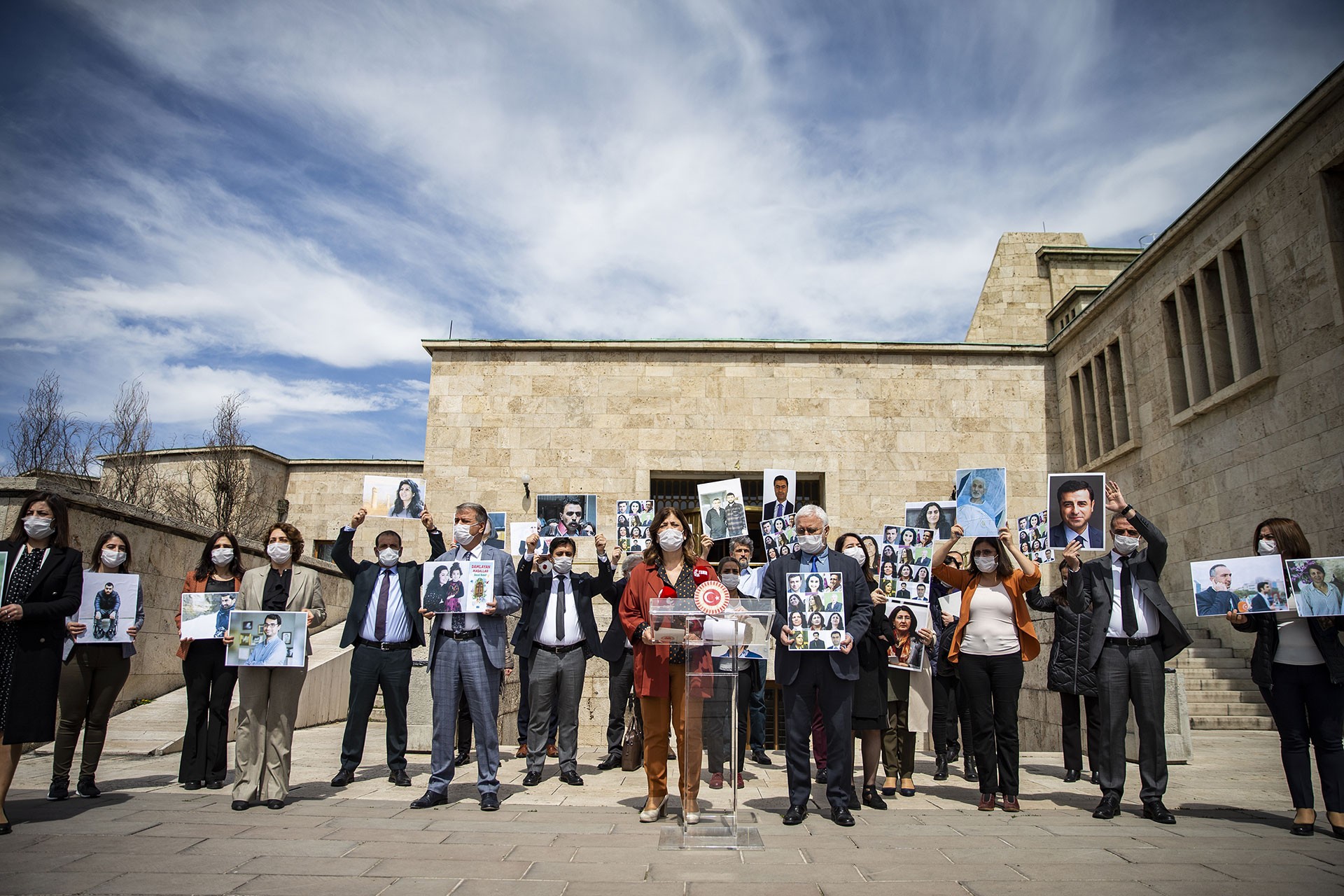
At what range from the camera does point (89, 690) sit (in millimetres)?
6613

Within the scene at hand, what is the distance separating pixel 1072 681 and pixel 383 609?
6.11 meters

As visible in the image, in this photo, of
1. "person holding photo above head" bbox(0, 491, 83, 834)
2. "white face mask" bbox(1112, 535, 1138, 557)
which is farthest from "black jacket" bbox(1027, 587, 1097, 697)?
"person holding photo above head" bbox(0, 491, 83, 834)

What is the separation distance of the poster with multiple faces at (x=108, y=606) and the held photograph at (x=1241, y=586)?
8050mm

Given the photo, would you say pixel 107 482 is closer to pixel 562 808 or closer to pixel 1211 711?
pixel 562 808

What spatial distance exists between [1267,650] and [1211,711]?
23.2 ft

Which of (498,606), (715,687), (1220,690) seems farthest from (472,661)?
(1220,690)

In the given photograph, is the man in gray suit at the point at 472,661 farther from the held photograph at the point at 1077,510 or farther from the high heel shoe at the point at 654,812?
the held photograph at the point at 1077,510

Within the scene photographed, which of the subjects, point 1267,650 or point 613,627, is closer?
point 1267,650

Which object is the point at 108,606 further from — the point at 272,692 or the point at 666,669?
the point at 666,669

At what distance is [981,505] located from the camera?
320 inches

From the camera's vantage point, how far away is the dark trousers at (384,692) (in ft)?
22.8

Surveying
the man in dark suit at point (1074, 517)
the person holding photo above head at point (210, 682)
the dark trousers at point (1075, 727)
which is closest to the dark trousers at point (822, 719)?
the man in dark suit at point (1074, 517)

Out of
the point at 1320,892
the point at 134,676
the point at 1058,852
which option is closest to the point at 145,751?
the point at 134,676

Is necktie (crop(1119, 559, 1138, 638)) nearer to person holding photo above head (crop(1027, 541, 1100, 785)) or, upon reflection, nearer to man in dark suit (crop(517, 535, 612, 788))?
person holding photo above head (crop(1027, 541, 1100, 785))
